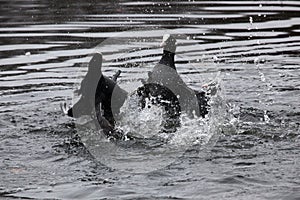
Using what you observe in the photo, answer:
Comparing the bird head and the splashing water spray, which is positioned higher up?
the bird head

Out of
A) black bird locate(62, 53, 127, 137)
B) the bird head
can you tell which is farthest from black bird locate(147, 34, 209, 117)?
black bird locate(62, 53, 127, 137)

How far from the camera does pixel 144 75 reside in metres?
12.2

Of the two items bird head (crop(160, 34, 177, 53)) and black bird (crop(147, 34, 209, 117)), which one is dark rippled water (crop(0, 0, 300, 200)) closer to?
black bird (crop(147, 34, 209, 117))

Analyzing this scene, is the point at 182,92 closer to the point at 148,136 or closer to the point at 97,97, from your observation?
the point at 148,136

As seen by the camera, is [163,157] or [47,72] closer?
[163,157]

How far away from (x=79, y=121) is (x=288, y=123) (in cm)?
253

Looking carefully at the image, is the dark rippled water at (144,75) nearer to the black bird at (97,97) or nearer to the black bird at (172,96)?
the black bird at (97,97)

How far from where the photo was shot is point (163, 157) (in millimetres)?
7836

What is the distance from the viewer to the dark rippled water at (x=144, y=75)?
22.9ft

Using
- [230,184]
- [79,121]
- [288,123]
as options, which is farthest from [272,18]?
[230,184]

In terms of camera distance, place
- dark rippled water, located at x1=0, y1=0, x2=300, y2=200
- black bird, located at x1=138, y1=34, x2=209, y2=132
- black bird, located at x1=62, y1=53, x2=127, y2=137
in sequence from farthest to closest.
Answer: black bird, located at x1=138, y1=34, x2=209, y2=132 < black bird, located at x1=62, y1=53, x2=127, y2=137 < dark rippled water, located at x1=0, y1=0, x2=300, y2=200

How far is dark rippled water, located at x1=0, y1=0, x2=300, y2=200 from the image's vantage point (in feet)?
22.9

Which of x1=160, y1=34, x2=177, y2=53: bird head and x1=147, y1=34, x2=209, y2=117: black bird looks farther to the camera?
x1=160, y1=34, x2=177, y2=53: bird head

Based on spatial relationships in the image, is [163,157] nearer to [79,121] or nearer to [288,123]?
[79,121]
